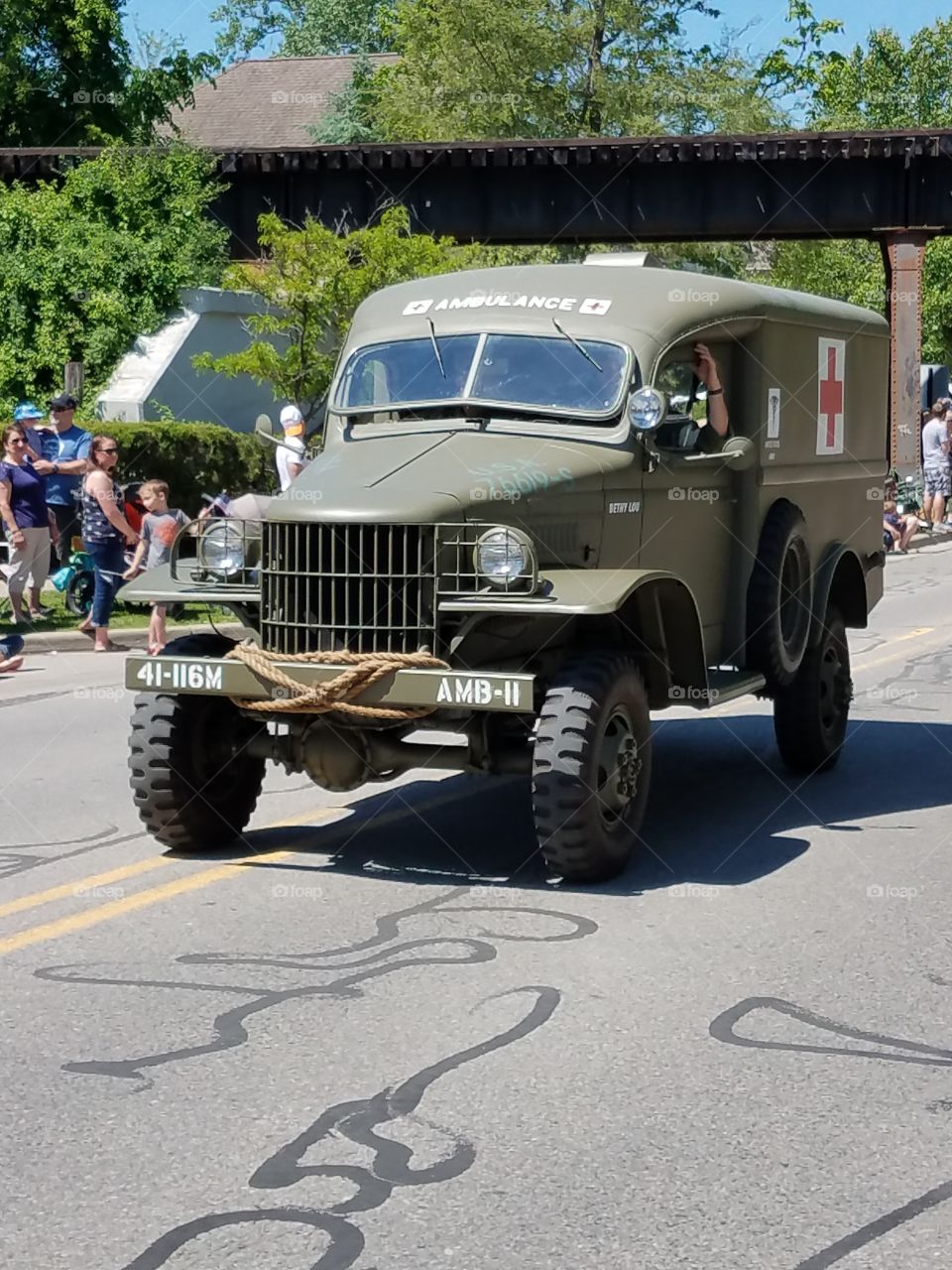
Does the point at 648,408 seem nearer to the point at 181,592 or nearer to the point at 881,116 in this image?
the point at 181,592

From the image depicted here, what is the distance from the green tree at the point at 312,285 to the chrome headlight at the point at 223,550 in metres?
19.8

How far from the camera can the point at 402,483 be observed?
25.8 feet

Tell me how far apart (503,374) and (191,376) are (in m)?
23.2

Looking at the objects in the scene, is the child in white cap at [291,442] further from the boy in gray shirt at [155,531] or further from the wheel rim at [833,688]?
the wheel rim at [833,688]

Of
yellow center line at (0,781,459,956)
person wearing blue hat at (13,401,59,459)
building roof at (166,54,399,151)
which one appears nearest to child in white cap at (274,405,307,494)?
person wearing blue hat at (13,401,59,459)

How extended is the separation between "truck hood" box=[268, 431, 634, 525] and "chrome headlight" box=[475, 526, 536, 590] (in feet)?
0.56

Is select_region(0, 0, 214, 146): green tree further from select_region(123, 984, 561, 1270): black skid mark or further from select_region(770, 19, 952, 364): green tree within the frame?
select_region(123, 984, 561, 1270): black skid mark

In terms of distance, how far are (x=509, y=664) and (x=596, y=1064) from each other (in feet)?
9.30

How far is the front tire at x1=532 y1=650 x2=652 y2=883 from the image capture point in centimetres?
750

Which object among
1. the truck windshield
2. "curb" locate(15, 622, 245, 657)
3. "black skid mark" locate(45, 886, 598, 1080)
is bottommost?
"curb" locate(15, 622, 245, 657)

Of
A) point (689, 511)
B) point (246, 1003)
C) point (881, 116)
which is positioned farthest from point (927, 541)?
point (881, 116)

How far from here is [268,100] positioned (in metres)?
73.6

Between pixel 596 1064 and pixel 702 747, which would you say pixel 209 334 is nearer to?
pixel 702 747

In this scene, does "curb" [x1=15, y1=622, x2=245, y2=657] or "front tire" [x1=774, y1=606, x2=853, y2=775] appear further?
"curb" [x1=15, y1=622, x2=245, y2=657]
